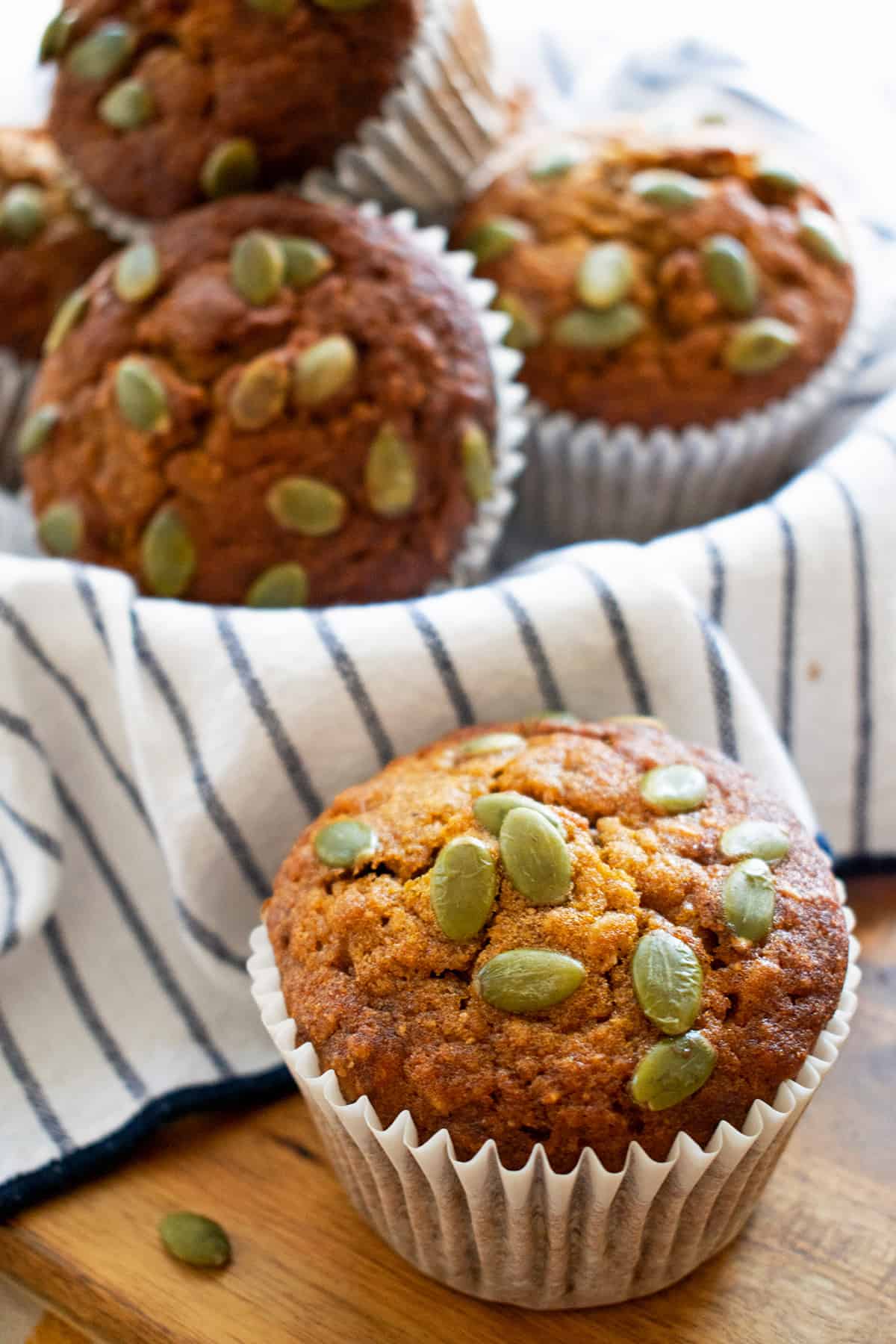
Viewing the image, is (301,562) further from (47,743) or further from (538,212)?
(538,212)

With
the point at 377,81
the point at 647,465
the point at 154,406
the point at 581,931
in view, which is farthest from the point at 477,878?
the point at 377,81

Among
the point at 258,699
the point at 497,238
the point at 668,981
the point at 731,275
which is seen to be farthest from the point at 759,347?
the point at 668,981

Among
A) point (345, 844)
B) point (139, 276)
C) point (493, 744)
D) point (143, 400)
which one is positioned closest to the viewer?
point (345, 844)

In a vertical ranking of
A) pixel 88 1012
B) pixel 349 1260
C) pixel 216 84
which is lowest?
pixel 349 1260

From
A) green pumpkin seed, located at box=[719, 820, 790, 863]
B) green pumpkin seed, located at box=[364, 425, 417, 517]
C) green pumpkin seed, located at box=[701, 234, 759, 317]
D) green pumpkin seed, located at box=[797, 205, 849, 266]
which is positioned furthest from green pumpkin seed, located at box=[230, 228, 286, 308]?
green pumpkin seed, located at box=[719, 820, 790, 863]

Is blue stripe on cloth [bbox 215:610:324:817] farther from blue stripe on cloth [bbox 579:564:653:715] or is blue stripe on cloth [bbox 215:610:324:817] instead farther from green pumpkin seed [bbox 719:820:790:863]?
green pumpkin seed [bbox 719:820:790:863]

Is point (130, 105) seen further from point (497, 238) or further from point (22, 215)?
point (497, 238)
